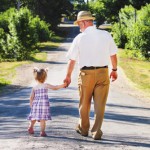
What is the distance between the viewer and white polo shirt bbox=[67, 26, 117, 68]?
773 centimetres

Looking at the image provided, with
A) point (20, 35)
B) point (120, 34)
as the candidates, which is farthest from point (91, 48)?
point (120, 34)

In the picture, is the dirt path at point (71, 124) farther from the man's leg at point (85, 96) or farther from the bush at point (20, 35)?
the bush at point (20, 35)

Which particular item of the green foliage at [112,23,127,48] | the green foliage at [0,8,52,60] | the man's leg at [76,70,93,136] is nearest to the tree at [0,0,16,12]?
the green foliage at [112,23,127,48]

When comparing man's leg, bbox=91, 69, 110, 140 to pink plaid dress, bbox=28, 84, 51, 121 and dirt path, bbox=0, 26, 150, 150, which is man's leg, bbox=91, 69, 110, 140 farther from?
pink plaid dress, bbox=28, 84, 51, 121

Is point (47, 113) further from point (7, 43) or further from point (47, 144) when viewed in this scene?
point (7, 43)

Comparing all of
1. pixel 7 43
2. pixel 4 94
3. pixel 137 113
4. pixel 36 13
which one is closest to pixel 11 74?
pixel 4 94

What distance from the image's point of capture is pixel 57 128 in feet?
28.9

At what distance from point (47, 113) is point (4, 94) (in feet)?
31.2

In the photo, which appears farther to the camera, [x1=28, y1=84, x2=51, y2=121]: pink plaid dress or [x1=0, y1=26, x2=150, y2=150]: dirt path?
[x1=28, y1=84, x2=51, y2=121]: pink plaid dress

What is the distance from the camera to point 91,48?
25.4 feet

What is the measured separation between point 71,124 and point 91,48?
2.28 meters

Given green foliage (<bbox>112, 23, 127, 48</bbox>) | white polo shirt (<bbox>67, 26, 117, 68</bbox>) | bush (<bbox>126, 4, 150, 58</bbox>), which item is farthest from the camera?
green foliage (<bbox>112, 23, 127, 48</bbox>)

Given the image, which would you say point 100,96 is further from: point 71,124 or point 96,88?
point 71,124

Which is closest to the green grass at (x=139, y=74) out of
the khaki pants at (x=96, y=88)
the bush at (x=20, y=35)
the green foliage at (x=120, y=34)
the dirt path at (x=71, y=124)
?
the dirt path at (x=71, y=124)
